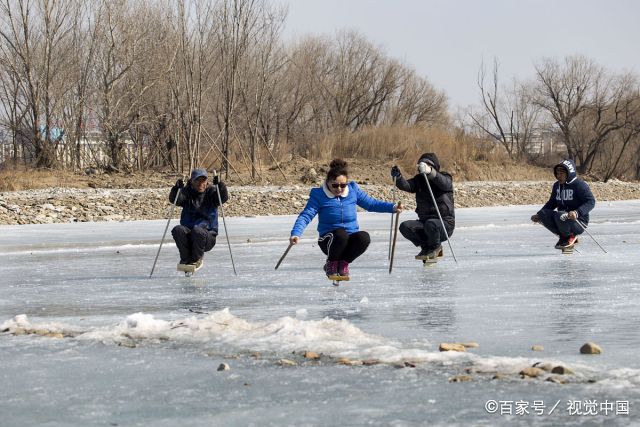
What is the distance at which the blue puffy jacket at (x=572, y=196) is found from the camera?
45.4ft

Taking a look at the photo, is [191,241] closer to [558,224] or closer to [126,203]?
[558,224]

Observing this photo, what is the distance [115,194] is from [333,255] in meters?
16.1

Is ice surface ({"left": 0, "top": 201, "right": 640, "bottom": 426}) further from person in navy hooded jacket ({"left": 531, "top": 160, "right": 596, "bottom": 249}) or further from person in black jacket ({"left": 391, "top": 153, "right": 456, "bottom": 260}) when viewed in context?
person in navy hooded jacket ({"left": 531, "top": 160, "right": 596, "bottom": 249})

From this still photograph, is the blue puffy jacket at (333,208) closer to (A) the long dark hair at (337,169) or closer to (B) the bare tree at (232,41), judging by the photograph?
(A) the long dark hair at (337,169)

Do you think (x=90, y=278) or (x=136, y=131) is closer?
(x=90, y=278)

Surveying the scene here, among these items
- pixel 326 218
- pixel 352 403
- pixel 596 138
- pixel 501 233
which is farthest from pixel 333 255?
pixel 596 138

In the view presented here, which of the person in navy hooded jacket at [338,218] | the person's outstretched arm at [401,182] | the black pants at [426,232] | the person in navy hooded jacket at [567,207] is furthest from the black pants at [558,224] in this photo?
the person in navy hooded jacket at [338,218]

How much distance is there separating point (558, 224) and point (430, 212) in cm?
217

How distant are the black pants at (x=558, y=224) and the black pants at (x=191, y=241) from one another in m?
4.92

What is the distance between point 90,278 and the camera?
10930 millimetres

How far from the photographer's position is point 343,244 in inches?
399

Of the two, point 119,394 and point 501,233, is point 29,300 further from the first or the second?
point 501,233

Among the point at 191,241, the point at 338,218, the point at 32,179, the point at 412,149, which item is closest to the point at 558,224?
the point at 338,218

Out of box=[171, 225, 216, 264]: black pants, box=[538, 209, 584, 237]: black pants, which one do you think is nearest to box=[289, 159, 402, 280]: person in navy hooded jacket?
box=[171, 225, 216, 264]: black pants
